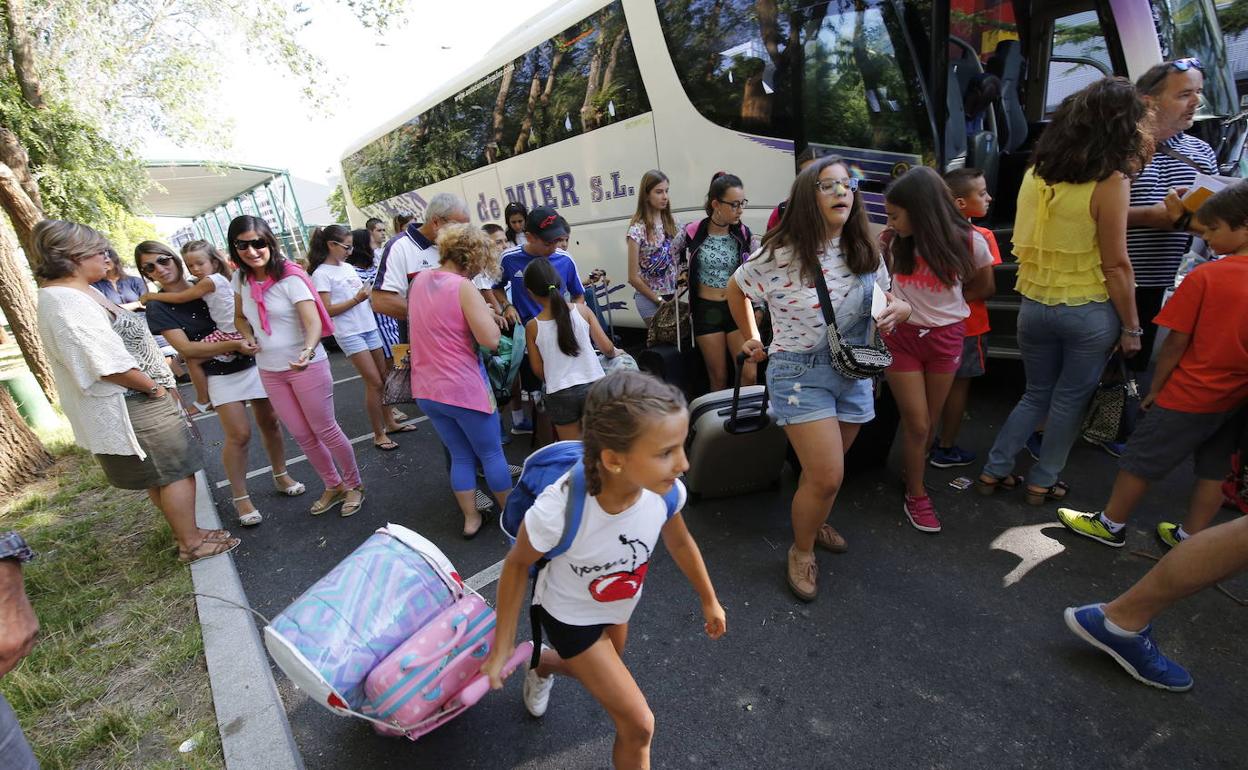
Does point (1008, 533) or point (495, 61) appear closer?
point (1008, 533)

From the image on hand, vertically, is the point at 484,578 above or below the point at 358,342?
below

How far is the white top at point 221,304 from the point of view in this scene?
367 centimetres

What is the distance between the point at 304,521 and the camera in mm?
3943

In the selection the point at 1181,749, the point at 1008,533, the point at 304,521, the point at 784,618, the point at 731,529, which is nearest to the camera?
the point at 1181,749

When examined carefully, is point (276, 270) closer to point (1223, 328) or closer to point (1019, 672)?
point (1019, 672)

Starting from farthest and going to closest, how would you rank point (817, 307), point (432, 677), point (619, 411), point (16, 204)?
1. point (16, 204)
2. point (817, 307)
3. point (432, 677)
4. point (619, 411)

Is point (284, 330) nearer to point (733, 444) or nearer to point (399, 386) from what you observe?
point (399, 386)

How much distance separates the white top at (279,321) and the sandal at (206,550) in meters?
1.09

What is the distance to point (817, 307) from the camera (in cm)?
237

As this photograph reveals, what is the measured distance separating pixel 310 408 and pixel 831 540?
3.20 m

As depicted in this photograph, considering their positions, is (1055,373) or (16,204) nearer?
(1055,373)

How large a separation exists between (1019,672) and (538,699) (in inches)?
70.6

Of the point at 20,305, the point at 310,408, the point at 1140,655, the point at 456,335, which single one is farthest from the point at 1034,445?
the point at 20,305

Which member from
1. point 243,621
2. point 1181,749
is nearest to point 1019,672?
point 1181,749
